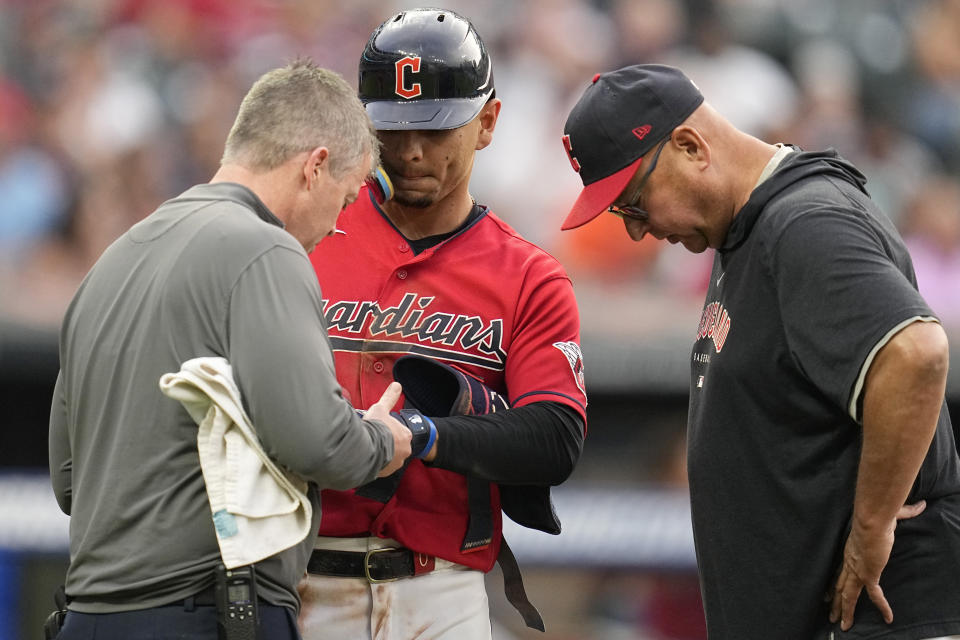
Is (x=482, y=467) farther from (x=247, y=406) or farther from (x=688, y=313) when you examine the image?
(x=688, y=313)

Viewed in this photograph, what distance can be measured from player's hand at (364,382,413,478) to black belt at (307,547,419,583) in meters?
0.31

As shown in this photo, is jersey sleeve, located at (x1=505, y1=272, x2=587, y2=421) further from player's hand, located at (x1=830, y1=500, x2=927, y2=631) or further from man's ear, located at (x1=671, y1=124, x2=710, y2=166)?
player's hand, located at (x1=830, y1=500, x2=927, y2=631)

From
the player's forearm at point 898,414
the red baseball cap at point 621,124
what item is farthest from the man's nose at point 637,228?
the player's forearm at point 898,414

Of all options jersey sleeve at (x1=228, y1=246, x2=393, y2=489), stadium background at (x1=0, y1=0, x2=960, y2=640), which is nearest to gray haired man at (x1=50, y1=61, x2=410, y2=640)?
jersey sleeve at (x1=228, y1=246, x2=393, y2=489)

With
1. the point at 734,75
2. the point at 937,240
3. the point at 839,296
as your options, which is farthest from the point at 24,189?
the point at 839,296

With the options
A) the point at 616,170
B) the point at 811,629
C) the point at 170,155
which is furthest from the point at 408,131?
→ the point at 170,155

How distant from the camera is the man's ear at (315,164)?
2.53 m

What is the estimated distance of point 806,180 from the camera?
102 inches

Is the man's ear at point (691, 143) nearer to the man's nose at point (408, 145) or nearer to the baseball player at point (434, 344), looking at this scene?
the baseball player at point (434, 344)

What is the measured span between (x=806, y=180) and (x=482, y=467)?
3.14 ft

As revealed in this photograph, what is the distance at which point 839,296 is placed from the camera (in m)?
2.34

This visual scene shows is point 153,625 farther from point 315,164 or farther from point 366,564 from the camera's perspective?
point 315,164

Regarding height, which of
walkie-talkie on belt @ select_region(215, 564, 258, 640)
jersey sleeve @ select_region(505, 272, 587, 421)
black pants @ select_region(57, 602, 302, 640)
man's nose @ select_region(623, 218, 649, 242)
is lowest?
black pants @ select_region(57, 602, 302, 640)

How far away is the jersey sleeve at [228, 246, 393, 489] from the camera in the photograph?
7.27 ft
